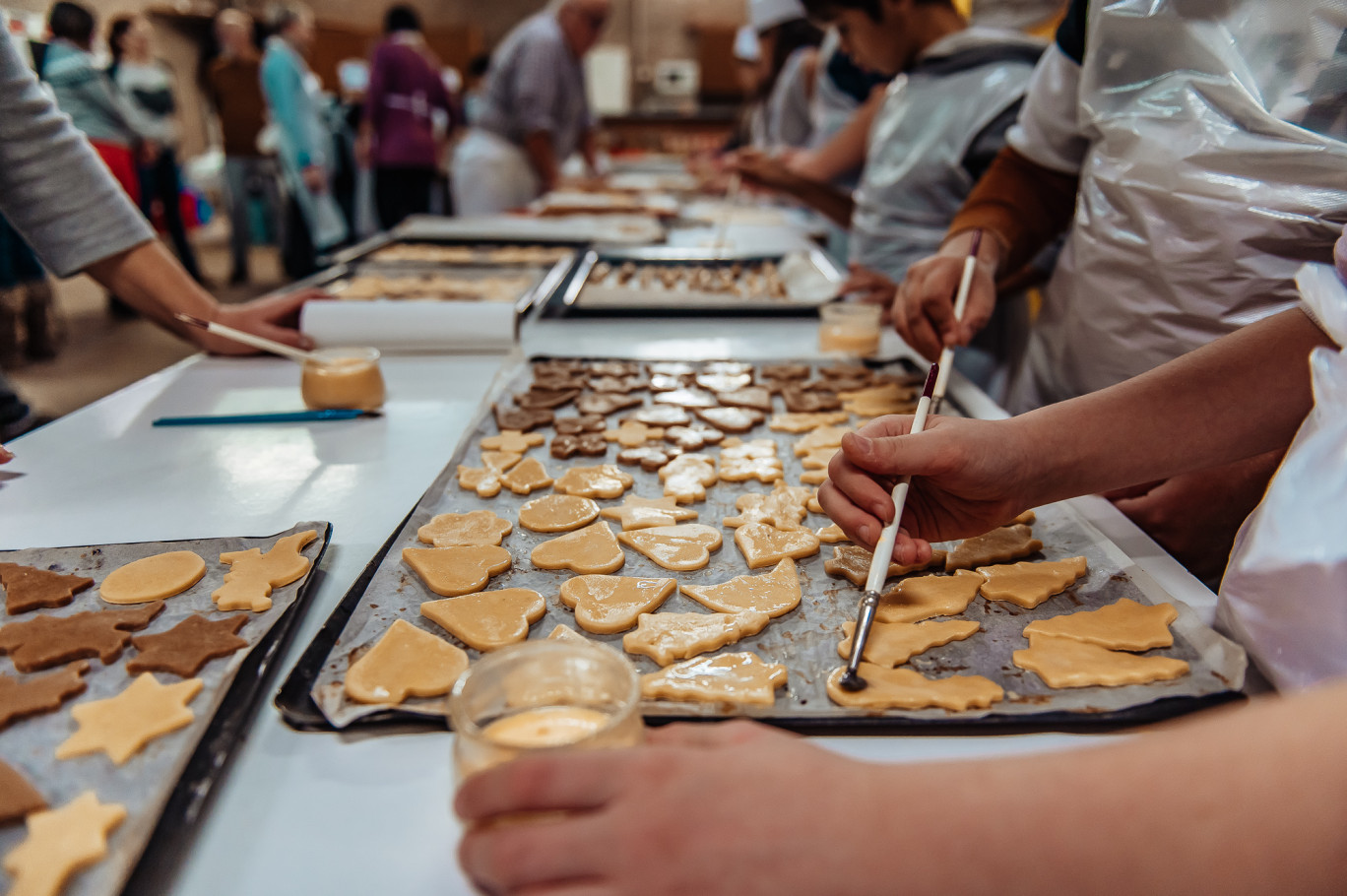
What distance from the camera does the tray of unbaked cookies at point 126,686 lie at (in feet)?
1.85

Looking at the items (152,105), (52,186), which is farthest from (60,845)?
(152,105)

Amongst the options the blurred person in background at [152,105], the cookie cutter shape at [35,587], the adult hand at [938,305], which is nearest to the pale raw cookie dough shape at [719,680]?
the cookie cutter shape at [35,587]

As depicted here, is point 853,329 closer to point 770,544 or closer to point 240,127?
point 770,544

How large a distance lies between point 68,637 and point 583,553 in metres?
0.54

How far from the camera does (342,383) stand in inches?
58.8

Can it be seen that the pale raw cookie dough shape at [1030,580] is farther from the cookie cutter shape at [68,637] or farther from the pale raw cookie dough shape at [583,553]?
the cookie cutter shape at [68,637]

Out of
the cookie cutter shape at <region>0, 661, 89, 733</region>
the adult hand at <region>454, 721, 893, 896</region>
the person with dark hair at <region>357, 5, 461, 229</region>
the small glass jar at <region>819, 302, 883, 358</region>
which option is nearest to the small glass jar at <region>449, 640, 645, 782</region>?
the adult hand at <region>454, 721, 893, 896</region>

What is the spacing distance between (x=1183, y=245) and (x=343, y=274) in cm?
230

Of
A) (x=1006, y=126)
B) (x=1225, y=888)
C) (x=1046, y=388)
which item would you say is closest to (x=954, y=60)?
(x=1006, y=126)

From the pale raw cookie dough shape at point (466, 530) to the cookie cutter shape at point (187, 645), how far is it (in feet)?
0.86

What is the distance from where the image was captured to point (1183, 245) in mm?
1312

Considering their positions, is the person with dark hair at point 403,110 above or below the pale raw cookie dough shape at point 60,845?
above

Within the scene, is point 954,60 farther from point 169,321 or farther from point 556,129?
point 556,129

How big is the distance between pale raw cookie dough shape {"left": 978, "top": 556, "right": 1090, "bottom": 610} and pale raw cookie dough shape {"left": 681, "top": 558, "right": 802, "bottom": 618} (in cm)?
23
